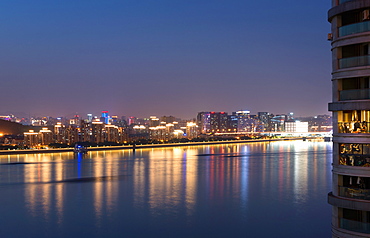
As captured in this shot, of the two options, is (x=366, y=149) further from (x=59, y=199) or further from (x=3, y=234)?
(x=59, y=199)

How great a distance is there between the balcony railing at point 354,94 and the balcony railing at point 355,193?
152 centimetres

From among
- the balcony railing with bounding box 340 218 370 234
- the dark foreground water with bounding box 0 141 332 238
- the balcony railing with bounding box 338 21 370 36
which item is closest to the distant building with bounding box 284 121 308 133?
the dark foreground water with bounding box 0 141 332 238

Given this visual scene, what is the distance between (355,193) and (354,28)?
2768 mm

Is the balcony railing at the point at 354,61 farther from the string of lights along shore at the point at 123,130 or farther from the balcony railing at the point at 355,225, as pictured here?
the string of lights along shore at the point at 123,130

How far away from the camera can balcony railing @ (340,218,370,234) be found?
732 cm

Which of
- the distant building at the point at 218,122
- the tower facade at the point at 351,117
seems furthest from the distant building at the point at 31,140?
the distant building at the point at 218,122

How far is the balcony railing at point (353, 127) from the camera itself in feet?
24.5

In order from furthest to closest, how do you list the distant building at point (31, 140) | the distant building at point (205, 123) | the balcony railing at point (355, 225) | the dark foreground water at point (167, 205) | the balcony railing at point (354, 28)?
the distant building at point (205, 123) < the distant building at point (31, 140) < the dark foreground water at point (167, 205) < the balcony railing at point (354, 28) < the balcony railing at point (355, 225)

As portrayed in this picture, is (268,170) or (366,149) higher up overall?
(366,149)

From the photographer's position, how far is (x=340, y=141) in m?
7.72

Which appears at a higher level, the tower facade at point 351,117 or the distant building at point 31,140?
the tower facade at point 351,117

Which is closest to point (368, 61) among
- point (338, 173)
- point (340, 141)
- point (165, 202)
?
point (340, 141)

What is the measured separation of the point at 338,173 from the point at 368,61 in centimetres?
195

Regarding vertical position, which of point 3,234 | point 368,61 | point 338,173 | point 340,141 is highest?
point 368,61
